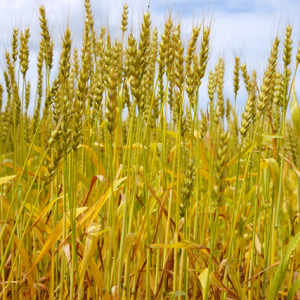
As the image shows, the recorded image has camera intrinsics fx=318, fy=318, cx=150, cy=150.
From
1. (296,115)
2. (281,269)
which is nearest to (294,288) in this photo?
(281,269)

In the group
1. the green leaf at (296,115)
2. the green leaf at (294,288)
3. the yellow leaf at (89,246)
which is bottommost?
the green leaf at (294,288)

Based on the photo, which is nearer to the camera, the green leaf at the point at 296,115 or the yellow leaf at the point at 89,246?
the yellow leaf at the point at 89,246

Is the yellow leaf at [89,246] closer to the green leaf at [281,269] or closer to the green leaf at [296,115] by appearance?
the green leaf at [281,269]

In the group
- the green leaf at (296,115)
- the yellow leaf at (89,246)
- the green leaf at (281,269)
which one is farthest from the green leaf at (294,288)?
the yellow leaf at (89,246)

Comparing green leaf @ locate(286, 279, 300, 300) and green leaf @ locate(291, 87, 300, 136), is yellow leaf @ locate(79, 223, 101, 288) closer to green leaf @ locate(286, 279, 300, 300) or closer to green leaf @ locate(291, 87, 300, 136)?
green leaf @ locate(286, 279, 300, 300)

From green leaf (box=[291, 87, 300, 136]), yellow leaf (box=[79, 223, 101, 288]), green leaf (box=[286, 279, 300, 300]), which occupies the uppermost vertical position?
green leaf (box=[291, 87, 300, 136])

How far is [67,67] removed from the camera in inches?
47.7

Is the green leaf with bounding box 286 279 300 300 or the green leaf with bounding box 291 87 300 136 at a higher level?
the green leaf with bounding box 291 87 300 136

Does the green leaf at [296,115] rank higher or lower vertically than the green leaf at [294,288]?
higher

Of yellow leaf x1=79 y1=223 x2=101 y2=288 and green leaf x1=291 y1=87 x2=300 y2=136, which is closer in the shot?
yellow leaf x1=79 y1=223 x2=101 y2=288

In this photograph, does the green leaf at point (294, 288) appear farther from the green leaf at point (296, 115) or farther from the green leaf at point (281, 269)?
the green leaf at point (296, 115)

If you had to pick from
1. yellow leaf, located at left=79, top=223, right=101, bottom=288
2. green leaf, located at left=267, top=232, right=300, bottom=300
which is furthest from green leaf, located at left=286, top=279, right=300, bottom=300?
yellow leaf, located at left=79, top=223, right=101, bottom=288

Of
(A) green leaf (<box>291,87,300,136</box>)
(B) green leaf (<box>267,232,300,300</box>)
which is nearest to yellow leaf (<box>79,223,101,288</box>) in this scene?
(B) green leaf (<box>267,232,300,300</box>)

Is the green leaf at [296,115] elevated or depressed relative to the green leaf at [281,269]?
elevated
